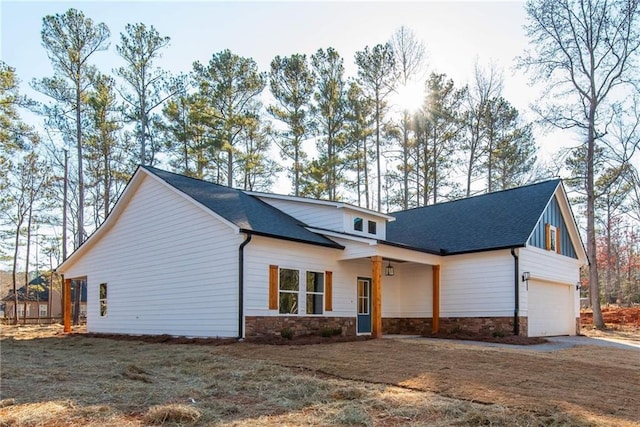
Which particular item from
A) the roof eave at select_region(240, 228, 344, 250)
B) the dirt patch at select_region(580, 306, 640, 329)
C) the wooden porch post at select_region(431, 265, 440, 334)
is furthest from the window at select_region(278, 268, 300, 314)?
the dirt patch at select_region(580, 306, 640, 329)

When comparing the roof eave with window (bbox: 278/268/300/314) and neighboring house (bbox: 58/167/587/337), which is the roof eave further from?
window (bbox: 278/268/300/314)

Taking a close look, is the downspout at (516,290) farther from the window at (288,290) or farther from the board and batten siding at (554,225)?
the window at (288,290)

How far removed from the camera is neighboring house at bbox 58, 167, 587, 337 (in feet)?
41.7

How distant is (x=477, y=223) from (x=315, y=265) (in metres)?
6.52

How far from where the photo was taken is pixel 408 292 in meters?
17.2

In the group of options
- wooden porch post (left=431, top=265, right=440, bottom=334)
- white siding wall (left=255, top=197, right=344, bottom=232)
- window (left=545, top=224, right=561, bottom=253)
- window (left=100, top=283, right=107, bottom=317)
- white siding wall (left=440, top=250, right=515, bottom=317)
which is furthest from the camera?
window (left=100, top=283, right=107, bottom=317)

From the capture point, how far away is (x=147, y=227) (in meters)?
15.4

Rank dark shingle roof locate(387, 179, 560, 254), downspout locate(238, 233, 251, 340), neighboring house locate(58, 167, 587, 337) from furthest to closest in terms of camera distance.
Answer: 1. dark shingle roof locate(387, 179, 560, 254)
2. neighboring house locate(58, 167, 587, 337)
3. downspout locate(238, 233, 251, 340)

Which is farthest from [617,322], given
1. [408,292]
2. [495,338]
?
[495,338]

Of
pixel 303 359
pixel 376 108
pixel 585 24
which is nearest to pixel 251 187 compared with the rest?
pixel 376 108

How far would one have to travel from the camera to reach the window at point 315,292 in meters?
13.8

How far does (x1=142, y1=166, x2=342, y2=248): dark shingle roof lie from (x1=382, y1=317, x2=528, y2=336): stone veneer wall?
4461mm

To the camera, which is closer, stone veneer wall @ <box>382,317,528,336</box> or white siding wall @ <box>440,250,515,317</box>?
stone veneer wall @ <box>382,317,528,336</box>

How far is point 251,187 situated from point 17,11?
19.9m
